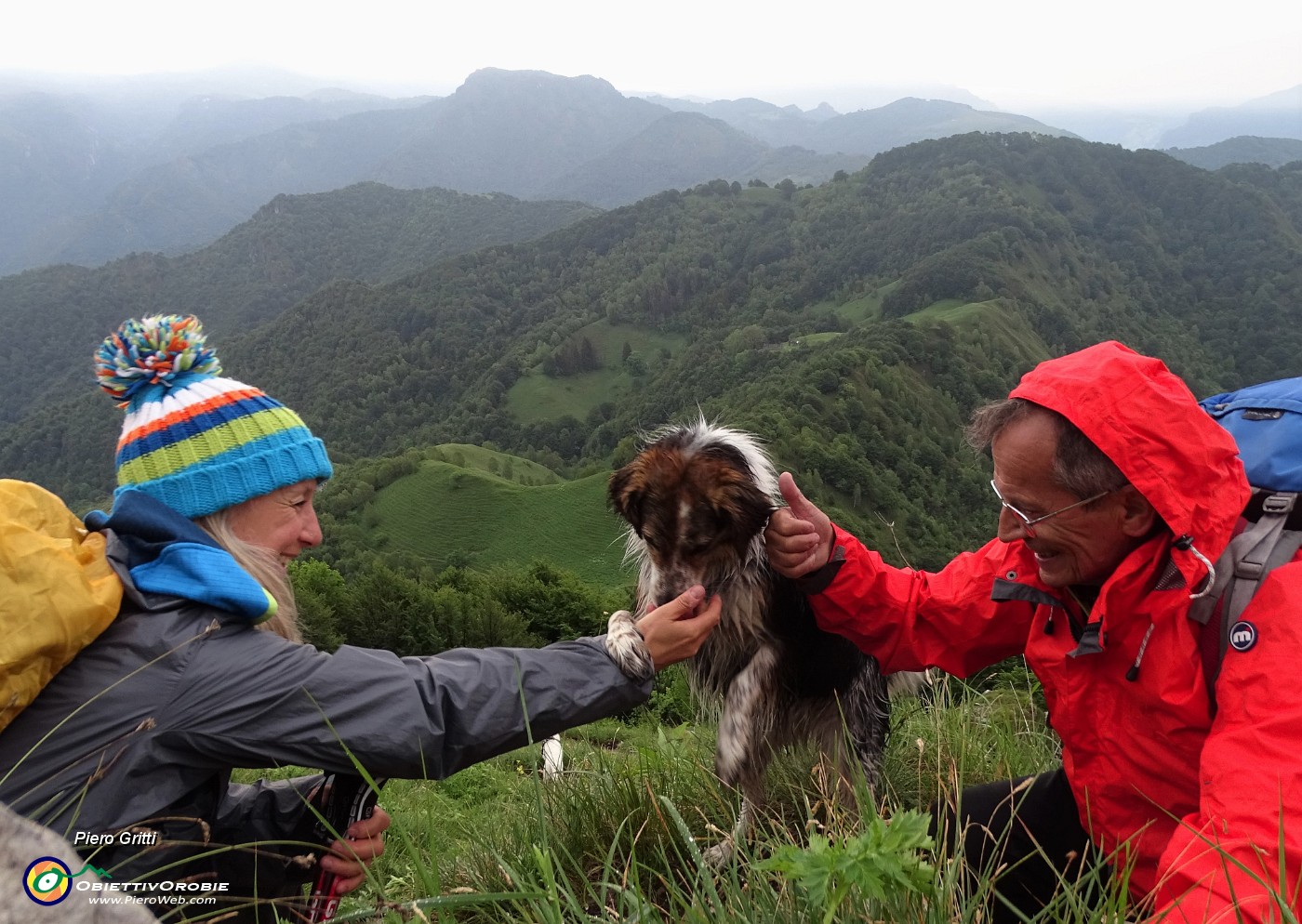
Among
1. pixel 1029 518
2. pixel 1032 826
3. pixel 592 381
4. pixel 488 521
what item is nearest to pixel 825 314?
pixel 592 381

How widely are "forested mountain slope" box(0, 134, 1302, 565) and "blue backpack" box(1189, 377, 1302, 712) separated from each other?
52359mm

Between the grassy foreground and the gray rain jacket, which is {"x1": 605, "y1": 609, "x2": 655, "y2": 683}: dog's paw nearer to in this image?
the gray rain jacket

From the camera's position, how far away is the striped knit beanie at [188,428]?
2.46 m

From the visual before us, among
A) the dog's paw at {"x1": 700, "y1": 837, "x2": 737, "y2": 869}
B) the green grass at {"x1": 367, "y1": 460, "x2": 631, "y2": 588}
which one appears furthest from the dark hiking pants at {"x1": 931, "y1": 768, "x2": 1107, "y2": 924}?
the green grass at {"x1": 367, "y1": 460, "x2": 631, "y2": 588}

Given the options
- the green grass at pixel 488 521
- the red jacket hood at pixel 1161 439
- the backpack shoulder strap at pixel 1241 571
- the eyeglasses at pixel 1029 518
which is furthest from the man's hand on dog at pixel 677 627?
the green grass at pixel 488 521

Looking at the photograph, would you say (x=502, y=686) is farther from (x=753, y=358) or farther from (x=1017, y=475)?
(x=753, y=358)

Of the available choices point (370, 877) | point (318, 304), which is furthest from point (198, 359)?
point (318, 304)

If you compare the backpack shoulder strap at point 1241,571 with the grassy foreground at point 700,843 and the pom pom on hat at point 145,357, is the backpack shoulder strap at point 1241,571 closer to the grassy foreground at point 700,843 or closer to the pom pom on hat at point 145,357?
the grassy foreground at point 700,843

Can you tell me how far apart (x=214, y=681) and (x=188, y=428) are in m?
0.81

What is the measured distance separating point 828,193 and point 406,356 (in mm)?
83383

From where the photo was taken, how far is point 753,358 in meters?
93.6

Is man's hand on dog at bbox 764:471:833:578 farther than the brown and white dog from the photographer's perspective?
No

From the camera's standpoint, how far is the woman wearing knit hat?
6.64ft

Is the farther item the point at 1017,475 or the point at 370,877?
the point at 1017,475
